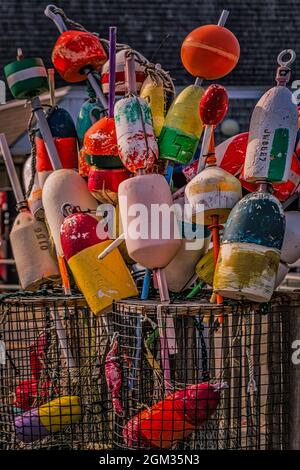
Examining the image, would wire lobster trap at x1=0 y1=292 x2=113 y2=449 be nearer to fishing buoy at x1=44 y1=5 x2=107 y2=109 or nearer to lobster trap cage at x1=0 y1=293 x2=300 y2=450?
lobster trap cage at x1=0 y1=293 x2=300 y2=450

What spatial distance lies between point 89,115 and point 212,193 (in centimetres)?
93

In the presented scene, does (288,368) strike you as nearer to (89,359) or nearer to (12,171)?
(89,359)

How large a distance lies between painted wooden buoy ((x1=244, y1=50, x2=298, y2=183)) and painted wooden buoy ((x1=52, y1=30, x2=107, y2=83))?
93cm

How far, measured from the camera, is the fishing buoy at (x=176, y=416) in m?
3.30

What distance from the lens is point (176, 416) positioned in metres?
3.32

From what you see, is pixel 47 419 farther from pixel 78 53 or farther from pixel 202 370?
pixel 78 53

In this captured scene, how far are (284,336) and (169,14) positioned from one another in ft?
32.6

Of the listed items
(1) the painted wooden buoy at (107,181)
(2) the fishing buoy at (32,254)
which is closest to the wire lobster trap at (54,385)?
(2) the fishing buoy at (32,254)

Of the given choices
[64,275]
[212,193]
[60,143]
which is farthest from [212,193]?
[60,143]

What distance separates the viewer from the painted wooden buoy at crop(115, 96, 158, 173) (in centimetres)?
342

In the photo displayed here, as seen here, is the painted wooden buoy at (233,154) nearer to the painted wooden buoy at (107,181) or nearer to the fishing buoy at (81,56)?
the painted wooden buoy at (107,181)

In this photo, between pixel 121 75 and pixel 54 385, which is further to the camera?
pixel 121 75

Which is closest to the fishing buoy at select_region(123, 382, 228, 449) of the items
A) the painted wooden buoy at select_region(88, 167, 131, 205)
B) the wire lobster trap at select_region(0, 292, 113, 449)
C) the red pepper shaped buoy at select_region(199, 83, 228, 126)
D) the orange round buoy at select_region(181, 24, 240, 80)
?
the wire lobster trap at select_region(0, 292, 113, 449)

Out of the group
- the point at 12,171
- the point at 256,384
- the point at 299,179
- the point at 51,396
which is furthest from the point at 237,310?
the point at 12,171
